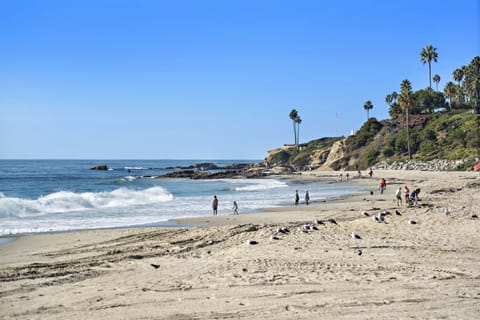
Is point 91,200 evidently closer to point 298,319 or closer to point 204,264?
point 204,264

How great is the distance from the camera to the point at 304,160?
334 ft

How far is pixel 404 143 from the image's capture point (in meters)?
72.2

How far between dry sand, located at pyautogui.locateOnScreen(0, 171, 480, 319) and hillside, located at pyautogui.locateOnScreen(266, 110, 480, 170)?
4390 cm

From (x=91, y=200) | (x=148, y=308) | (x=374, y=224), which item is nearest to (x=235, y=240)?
(x=374, y=224)

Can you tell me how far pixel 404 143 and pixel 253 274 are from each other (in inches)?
2659

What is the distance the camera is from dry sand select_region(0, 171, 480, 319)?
26.1ft

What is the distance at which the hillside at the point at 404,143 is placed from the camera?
2434 inches

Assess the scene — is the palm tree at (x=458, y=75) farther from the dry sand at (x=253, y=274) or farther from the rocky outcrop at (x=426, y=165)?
the dry sand at (x=253, y=274)

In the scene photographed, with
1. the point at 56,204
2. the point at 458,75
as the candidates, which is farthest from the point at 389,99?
the point at 56,204

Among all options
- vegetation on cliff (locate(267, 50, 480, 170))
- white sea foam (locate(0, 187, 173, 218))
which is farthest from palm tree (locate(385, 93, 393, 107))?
white sea foam (locate(0, 187, 173, 218))

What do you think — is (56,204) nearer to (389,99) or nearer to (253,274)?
(253,274)

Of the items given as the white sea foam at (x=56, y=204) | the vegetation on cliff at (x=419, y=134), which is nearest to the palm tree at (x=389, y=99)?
the vegetation on cliff at (x=419, y=134)

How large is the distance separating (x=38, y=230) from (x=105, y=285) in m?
12.4

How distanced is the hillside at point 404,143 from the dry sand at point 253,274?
1728 inches
